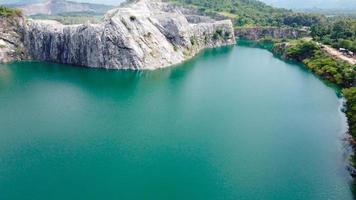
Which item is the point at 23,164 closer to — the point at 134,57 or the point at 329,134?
the point at 329,134

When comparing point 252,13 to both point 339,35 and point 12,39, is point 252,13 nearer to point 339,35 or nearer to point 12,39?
point 339,35

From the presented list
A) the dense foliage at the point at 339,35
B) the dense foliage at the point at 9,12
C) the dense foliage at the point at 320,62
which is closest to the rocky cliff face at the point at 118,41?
the dense foliage at the point at 9,12

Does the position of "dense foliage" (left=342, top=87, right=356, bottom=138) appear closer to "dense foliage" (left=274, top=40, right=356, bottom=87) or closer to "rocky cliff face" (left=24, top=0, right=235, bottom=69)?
Answer: "dense foliage" (left=274, top=40, right=356, bottom=87)

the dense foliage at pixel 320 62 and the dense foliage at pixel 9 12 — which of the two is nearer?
the dense foliage at pixel 320 62

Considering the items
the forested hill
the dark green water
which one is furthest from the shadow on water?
the forested hill

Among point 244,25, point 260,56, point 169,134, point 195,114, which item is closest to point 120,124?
point 169,134

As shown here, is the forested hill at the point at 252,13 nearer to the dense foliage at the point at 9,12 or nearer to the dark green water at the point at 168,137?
the dark green water at the point at 168,137

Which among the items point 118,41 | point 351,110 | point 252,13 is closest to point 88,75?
point 118,41
